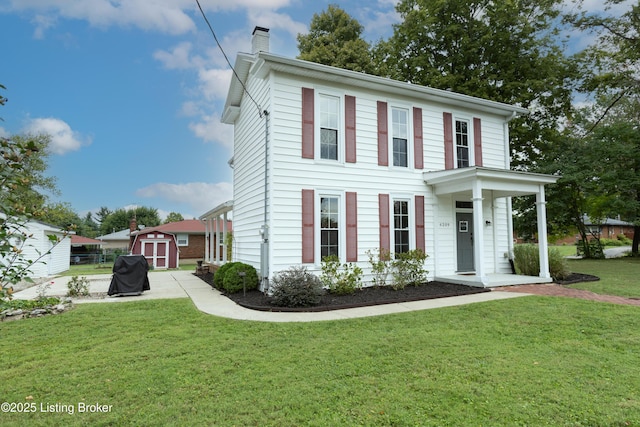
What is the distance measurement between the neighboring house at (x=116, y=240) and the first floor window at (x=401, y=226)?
1317 inches

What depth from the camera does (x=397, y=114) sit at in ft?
34.2

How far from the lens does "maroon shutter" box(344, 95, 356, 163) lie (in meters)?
9.57

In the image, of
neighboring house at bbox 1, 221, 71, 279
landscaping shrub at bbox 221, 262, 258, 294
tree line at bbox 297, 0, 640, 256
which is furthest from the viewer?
tree line at bbox 297, 0, 640, 256

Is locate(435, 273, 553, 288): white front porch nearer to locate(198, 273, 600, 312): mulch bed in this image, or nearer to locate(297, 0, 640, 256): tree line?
locate(198, 273, 600, 312): mulch bed

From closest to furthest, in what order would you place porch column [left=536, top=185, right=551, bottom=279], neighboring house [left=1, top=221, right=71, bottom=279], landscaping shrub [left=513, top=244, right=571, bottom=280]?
porch column [left=536, top=185, right=551, bottom=279], landscaping shrub [left=513, top=244, right=571, bottom=280], neighboring house [left=1, top=221, right=71, bottom=279]

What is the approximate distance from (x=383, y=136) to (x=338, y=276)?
4.23 metres

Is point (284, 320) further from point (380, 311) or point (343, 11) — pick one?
point (343, 11)

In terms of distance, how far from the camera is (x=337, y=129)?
9555mm

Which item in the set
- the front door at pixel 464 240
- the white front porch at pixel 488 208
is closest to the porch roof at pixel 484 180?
the white front porch at pixel 488 208

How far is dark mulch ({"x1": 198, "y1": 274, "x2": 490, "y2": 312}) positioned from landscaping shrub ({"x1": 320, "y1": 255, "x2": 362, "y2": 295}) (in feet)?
0.62

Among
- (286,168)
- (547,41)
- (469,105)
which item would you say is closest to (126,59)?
(286,168)

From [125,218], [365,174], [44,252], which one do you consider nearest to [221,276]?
[365,174]

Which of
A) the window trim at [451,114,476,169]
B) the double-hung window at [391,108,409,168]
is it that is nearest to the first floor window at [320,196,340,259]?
the double-hung window at [391,108,409,168]

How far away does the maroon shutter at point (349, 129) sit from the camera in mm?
9570
